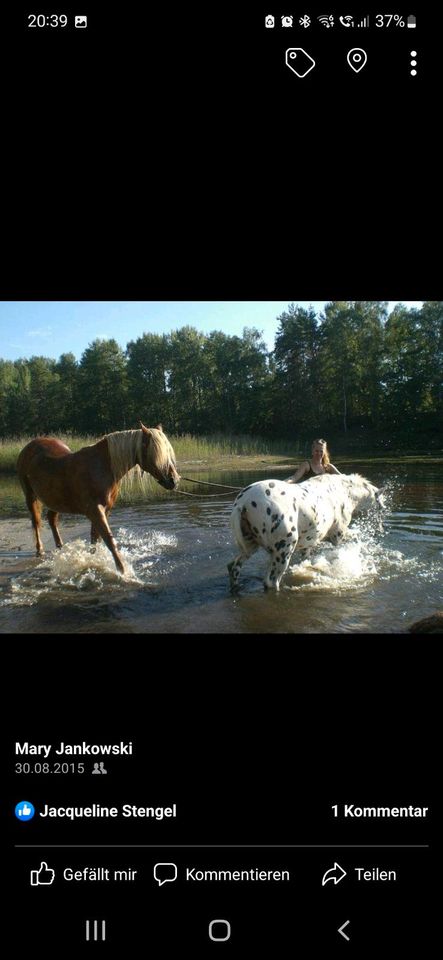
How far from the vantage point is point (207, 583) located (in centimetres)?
491

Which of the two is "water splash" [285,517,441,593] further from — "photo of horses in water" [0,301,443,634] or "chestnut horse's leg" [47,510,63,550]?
"chestnut horse's leg" [47,510,63,550]

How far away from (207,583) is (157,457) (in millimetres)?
1406

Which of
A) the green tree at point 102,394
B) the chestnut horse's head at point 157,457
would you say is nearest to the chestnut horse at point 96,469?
the chestnut horse's head at point 157,457
